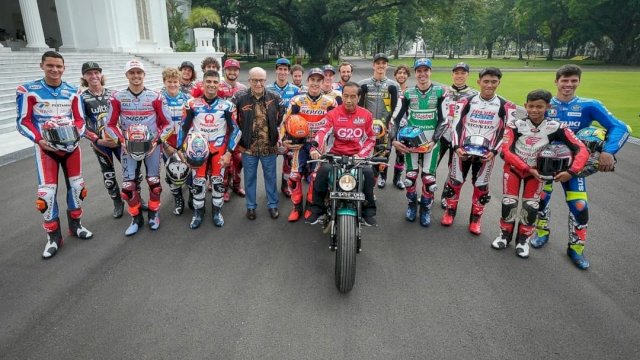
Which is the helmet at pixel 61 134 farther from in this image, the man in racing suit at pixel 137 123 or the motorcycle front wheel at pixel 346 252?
the motorcycle front wheel at pixel 346 252

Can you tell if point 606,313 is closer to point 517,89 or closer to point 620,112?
point 620,112

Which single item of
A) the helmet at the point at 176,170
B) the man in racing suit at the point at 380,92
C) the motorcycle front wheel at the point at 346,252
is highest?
the man in racing suit at the point at 380,92

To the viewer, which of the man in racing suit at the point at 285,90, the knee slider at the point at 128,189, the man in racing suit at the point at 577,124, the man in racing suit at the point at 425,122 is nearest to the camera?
the man in racing suit at the point at 577,124

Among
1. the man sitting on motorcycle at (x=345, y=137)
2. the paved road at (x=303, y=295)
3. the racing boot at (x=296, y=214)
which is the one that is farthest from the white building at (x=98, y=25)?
the man sitting on motorcycle at (x=345, y=137)

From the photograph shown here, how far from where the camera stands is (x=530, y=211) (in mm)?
4516

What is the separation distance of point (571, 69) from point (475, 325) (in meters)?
3.11

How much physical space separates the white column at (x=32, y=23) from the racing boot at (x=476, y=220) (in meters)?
21.7

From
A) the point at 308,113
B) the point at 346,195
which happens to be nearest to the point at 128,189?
the point at 308,113

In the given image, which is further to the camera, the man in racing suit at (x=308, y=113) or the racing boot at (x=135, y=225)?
the man in racing suit at (x=308, y=113)

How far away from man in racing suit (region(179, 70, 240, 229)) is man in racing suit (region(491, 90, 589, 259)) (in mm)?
3658

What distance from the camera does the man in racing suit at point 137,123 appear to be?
16.2 ft

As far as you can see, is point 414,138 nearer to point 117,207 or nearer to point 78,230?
point 117,207

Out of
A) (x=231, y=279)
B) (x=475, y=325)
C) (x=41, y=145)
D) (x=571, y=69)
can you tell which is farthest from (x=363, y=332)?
(x=41, y=145)

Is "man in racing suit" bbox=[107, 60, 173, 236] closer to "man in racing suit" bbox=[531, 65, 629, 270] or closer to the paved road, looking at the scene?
the paved road
